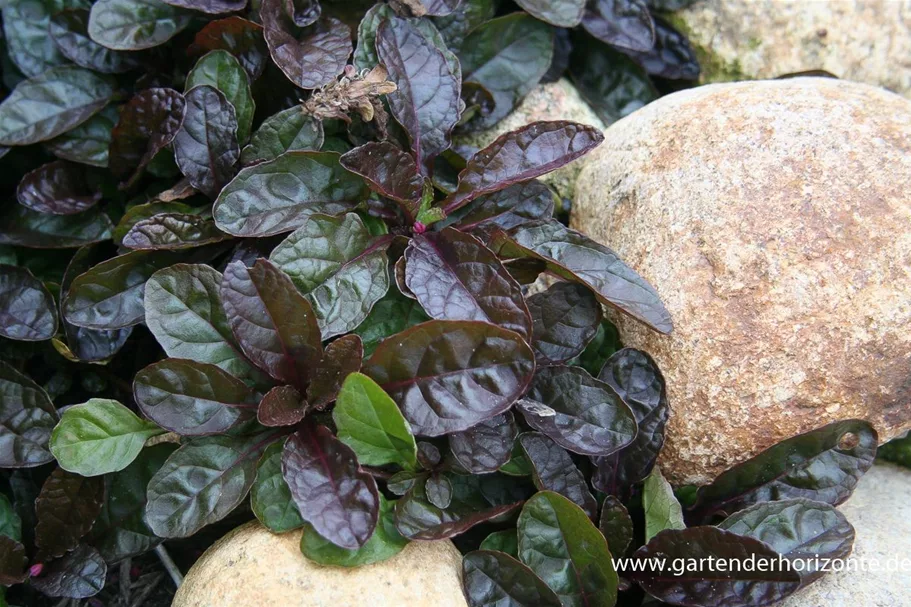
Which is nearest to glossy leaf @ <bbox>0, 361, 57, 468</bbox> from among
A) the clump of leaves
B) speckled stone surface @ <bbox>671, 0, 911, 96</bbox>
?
the clump of leaves

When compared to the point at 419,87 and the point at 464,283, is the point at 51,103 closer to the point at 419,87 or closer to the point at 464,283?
the point at 419,87

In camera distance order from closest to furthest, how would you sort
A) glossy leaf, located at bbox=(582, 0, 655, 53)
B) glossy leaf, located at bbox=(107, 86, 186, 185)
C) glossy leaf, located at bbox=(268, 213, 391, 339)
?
glossy leaf, located at bbox=(268, 213, 391, 339)
glossy leaf, located at bbox=(107, 86, 186, 185)
glossy leaf, located at bbox=(582, 0, 655, 53)

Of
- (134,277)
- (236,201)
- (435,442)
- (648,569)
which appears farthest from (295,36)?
(648,569)

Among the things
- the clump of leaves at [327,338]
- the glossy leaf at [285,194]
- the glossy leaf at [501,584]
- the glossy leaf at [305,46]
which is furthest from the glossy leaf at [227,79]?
the glossy leaf at [501,584]

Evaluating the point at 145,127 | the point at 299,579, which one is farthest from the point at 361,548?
the point at 145,127

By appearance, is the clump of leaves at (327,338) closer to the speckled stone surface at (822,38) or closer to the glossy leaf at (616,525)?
the glossy leaf at (616,525)

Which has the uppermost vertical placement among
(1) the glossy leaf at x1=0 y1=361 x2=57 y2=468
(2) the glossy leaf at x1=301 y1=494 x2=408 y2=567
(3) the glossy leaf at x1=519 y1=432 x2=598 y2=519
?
(3) the glossy leaf at x1=519 y1=432 x2=598 y2=519

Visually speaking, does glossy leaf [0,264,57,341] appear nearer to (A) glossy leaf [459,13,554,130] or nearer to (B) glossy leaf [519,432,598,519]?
(B) glossy leaf [519,432,598,519]

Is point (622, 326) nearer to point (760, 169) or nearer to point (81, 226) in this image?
point (760, 169)
